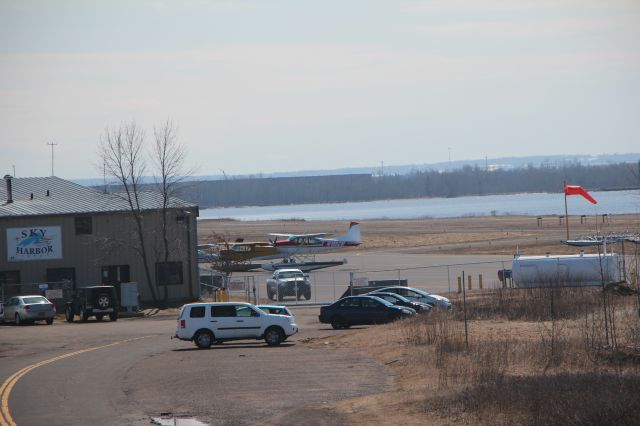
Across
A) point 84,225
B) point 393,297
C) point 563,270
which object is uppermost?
point 84,225

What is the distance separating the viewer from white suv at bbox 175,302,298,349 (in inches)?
1267

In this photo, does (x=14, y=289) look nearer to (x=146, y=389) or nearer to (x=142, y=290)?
(x=142, y=290)

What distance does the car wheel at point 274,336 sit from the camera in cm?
3250

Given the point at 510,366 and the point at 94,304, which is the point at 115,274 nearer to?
the point at 94,304

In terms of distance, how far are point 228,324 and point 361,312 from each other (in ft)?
22.2

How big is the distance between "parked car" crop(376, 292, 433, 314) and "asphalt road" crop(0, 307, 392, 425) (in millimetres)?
3863

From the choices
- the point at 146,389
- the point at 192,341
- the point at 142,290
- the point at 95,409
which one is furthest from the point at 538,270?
the point at 95,409

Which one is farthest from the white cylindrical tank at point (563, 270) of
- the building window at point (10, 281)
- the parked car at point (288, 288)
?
the building window at point (10, 281)

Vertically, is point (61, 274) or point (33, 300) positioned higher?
point (61, 274)

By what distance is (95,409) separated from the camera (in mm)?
19672

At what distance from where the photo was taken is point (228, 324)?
32406 mm

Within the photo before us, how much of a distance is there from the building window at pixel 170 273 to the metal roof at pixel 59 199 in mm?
3736

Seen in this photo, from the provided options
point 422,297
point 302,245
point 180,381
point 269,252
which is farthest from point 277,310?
point 302,245

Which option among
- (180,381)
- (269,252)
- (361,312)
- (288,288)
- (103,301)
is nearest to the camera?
(180,381)
